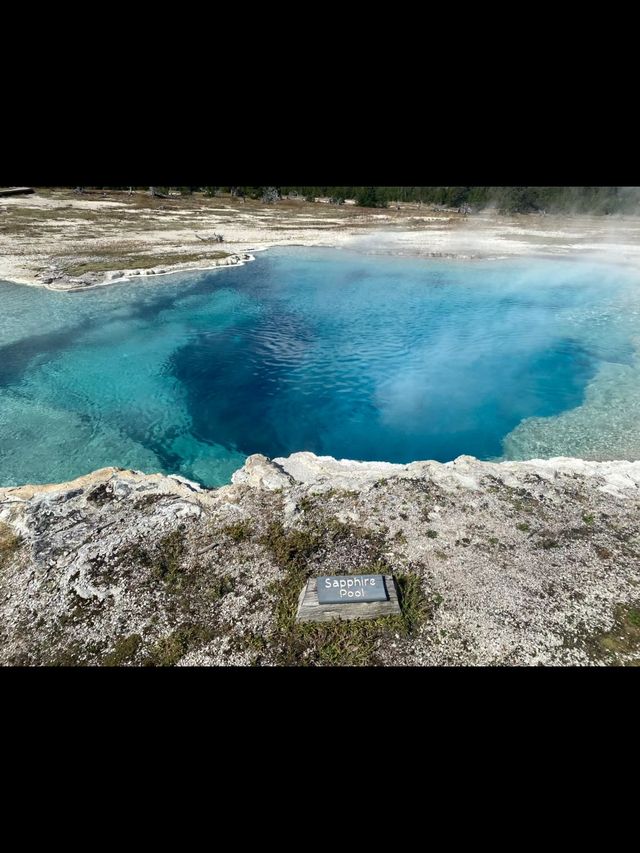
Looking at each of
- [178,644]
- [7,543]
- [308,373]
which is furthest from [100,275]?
[178,644]

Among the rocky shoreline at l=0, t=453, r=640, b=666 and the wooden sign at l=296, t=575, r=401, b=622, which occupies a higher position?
the wooden sign at l=296, t=575, r=401, b=622

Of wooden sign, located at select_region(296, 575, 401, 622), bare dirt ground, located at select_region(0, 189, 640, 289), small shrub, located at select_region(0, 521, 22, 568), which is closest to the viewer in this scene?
wooden sign, located at select_region(296, 575, 401, 622)

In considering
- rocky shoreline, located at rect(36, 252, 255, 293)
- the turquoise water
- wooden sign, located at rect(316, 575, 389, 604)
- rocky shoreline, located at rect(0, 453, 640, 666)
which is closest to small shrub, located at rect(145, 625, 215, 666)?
rocky shoreline, located at rect(0, 453, 640, 666)

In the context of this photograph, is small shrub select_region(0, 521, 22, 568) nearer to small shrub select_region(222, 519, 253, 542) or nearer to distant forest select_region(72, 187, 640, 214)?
small shrub select_region(222, 519, 253, 542)

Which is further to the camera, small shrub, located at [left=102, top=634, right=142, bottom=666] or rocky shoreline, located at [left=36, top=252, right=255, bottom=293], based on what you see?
rocky shoreline, located at [left=36, top=252, right=255, bottom=293]
